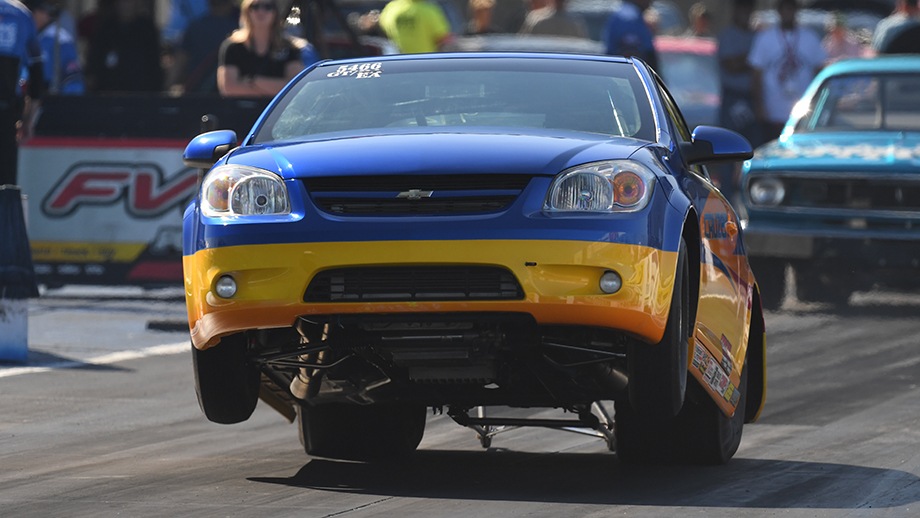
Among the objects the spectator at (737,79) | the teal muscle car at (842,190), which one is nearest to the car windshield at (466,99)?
the teal muscle car at (842,190)

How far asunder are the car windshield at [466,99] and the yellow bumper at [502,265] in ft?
2.62

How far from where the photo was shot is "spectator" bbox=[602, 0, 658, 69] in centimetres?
1844

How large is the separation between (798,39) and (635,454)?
11.7m

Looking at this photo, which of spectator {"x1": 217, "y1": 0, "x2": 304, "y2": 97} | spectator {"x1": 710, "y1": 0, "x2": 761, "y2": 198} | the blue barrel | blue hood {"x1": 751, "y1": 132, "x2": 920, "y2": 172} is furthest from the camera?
spectator {"x1": 710, "y1": 0, "x2": 761, "y2": 198}

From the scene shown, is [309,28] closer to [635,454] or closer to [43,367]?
[43,367]

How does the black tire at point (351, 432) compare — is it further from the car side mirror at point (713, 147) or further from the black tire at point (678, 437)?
the car side mirror at point (713, 147)

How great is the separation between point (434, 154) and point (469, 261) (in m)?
0.44

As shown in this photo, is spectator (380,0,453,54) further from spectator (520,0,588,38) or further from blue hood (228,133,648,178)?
blue hood (228,133,648,178)

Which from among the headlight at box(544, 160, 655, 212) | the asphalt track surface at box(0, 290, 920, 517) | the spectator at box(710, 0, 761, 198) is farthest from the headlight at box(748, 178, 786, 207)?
the headlight at box(544, 160, 655, 212)

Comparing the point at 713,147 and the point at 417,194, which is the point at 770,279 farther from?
the point at 417,194

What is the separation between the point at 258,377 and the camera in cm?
777

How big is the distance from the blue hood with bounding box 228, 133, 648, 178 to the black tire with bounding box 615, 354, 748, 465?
1125 mm

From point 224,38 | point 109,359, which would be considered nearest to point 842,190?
point 109,359

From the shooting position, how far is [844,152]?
15.2 meters
